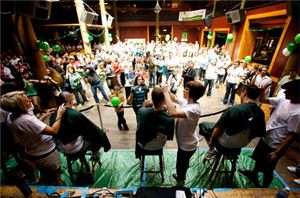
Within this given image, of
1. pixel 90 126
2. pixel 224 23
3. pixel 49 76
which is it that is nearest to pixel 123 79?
pixel 49 76

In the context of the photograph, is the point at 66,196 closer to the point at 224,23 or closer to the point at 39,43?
the point at 39,43

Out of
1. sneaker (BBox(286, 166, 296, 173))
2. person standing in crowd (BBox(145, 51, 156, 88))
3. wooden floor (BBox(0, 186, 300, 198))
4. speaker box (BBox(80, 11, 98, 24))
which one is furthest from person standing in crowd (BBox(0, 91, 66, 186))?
speaker box (BBox(80, 11, 98, 24))

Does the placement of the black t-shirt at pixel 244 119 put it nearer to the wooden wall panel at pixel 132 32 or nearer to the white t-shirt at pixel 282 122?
the white t-shirt at pixel 282 122

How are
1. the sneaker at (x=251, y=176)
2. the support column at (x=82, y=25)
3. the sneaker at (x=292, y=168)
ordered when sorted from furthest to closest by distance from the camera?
the support column at (x=82, y=25) < the sneaker at (x=292, y=168) < the sneaker at (x=251, y=176)

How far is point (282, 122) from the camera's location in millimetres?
2266

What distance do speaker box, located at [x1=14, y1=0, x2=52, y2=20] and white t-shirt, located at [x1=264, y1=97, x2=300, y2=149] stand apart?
506 centimetres

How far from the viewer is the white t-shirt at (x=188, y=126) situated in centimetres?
216

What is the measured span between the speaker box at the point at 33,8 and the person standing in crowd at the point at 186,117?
3.79 metres

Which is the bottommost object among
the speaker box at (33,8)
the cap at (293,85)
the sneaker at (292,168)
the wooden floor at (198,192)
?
the sneaker at (292,168)

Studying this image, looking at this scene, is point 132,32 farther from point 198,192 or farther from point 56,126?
point 198,192

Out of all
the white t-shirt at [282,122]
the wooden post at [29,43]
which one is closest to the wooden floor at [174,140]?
A: the white t-shirt at [282,122]

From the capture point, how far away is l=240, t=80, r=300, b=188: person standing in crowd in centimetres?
213

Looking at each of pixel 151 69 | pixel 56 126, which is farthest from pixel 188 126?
pixel 151 69

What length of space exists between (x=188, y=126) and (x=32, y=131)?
1.88m
